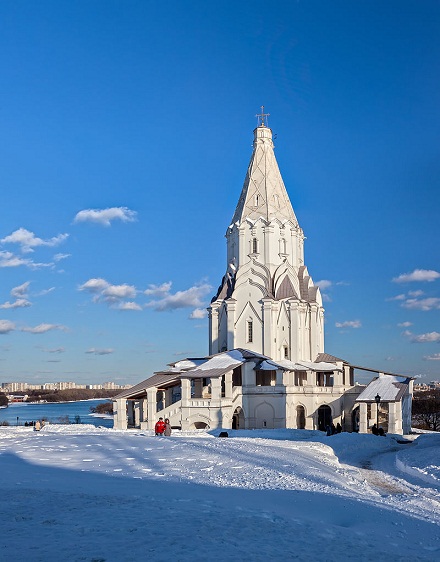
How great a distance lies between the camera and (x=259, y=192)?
46219 mm

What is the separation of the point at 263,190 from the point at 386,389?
17374 mm

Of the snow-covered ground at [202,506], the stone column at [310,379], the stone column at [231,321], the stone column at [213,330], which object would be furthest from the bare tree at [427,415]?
the snow-covered ground at [202,506]

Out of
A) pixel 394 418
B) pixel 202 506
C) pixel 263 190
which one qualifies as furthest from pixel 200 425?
pixel 202 506

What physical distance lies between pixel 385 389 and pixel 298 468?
23.8 m

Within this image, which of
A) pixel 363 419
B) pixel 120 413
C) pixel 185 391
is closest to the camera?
pixel 363 419

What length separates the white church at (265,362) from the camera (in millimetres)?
37469

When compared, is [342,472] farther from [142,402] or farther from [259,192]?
[259,192]

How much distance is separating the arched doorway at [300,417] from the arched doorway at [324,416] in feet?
4.26

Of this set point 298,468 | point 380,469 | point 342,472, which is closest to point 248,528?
point 298,468

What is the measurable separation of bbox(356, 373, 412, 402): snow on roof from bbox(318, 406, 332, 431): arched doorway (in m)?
4.17

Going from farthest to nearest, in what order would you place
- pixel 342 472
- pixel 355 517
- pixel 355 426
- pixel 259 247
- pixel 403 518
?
1. pixel 259 247
2. pixel 355 426
3. pixel 342 472
4. pixel 403 518
5. pixel 355 517

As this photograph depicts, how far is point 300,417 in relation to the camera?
138 ft

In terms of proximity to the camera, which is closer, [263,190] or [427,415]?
[263,190]

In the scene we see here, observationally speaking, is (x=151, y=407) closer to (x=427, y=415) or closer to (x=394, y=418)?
(x=394, y=418)
